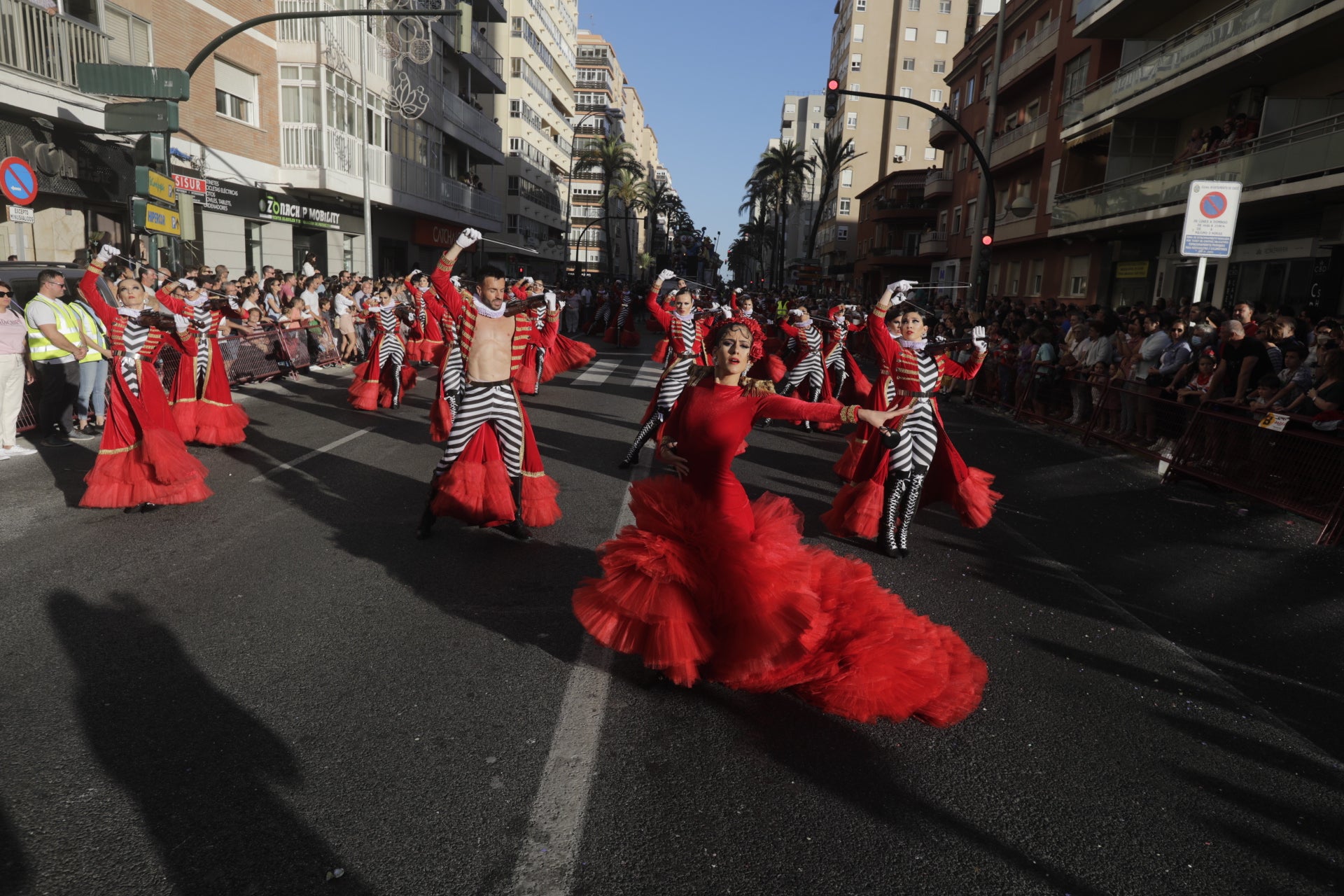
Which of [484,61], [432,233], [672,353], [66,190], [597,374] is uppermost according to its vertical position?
[484,61]

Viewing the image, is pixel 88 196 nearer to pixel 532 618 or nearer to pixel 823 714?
pixel 532 618

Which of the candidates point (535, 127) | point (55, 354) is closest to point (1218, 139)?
point (55, 354)

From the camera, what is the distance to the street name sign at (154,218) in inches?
474

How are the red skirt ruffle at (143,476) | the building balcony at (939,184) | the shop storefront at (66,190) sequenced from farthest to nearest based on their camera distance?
the building balcony at (939,184)
the shop storefront at (66,190)
the red skirt ruffle at (143,476)

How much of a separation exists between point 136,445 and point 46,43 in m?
13.2

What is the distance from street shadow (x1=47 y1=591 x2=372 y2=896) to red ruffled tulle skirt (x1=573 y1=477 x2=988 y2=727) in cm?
136

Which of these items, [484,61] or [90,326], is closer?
[90,326]

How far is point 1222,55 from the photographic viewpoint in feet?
59.0

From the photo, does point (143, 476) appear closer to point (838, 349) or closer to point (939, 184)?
point (838, 349)

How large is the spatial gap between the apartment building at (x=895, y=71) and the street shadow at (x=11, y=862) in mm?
68601

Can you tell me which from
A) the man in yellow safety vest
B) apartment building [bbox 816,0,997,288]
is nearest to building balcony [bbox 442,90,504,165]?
the man in yellow safety vest

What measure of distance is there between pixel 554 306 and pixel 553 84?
64.6m

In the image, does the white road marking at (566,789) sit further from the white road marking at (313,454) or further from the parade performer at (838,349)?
the parade performer at (838,349)

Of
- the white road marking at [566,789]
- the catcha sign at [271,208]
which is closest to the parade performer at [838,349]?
the white road marking at [566,789]
